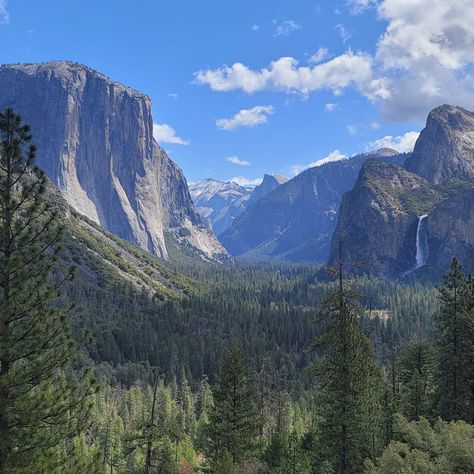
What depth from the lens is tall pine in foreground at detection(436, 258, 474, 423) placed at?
1495 inches

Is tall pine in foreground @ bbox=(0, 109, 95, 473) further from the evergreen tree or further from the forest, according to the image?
the evergreen tree

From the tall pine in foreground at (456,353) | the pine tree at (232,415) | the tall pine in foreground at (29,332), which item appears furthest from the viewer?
the pine tree at (232,415)

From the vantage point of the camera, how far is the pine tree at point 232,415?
39.9m

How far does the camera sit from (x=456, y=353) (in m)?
38.5

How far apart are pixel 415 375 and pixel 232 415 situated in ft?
55.5

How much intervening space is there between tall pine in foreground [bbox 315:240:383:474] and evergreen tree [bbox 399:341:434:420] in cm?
1403

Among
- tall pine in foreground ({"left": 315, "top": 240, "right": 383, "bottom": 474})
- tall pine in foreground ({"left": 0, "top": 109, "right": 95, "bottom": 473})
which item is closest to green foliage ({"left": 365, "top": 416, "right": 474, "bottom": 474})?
tall pine in foreground ({"left": 315, "top": 240, "right": 383, "bottom": 474})

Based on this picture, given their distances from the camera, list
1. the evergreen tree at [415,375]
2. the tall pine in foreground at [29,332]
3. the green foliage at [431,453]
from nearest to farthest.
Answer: the tall pine in foreground at [29,332] → the green foliage at [431,453] → the evergreen tree at [415,375]

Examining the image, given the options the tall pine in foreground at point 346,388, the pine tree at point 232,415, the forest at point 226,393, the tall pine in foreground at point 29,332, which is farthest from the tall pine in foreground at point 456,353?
the tall pine in foreground at point 29,332

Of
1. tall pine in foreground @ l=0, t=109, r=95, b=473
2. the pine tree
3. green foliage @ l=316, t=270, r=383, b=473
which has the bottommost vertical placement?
the pine tree

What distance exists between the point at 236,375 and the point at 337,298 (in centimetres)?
1462

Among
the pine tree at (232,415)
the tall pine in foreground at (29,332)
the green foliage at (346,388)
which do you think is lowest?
the pine tree at (232,415)

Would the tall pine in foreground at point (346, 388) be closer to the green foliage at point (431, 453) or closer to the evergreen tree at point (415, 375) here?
the green foliage at point (431, 453)

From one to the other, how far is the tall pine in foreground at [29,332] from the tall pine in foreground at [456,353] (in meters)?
30.1
